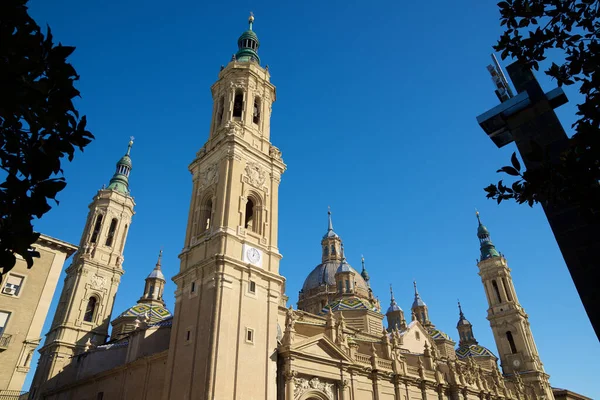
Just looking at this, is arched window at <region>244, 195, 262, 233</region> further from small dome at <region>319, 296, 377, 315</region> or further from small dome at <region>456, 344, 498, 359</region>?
small dome at <region>456, 344, 498, 359</region>

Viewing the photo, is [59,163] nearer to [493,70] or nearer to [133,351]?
[493,70]

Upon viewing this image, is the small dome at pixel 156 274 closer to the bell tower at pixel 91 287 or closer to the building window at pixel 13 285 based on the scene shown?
the bell tower at pixel 91 287

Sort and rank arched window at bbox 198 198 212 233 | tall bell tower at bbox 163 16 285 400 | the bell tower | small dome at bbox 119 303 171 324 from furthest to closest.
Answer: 1. small dome at bbox 119 303 171 324
2. the bell tower
3. arched window at bbox 198 198 212 233
4. tall bell tower at bbox 163 16 285 400

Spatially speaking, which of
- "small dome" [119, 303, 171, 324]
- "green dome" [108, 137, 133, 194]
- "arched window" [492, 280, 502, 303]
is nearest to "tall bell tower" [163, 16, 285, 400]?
"small dome" [119, 303, 171, 324]

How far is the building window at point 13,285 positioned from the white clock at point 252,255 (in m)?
11.1

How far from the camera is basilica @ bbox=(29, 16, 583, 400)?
20344 millimetres

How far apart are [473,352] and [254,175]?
141 feet

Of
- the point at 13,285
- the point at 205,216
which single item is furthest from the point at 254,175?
the point at 13,285

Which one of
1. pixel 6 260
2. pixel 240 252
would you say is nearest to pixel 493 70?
pixel 6 260

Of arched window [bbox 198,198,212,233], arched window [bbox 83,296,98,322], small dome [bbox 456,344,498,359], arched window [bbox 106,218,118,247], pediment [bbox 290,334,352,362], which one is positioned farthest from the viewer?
small dome [bbox 456,344,498,359]

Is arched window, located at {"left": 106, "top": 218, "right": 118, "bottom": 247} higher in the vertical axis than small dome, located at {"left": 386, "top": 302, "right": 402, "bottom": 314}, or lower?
higher

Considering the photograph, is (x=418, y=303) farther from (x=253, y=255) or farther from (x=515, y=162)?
(x=515, y=162)

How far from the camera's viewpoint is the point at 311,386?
A: 73.5ft

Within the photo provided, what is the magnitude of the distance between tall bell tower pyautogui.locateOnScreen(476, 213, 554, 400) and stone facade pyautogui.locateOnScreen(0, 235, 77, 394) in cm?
4842
